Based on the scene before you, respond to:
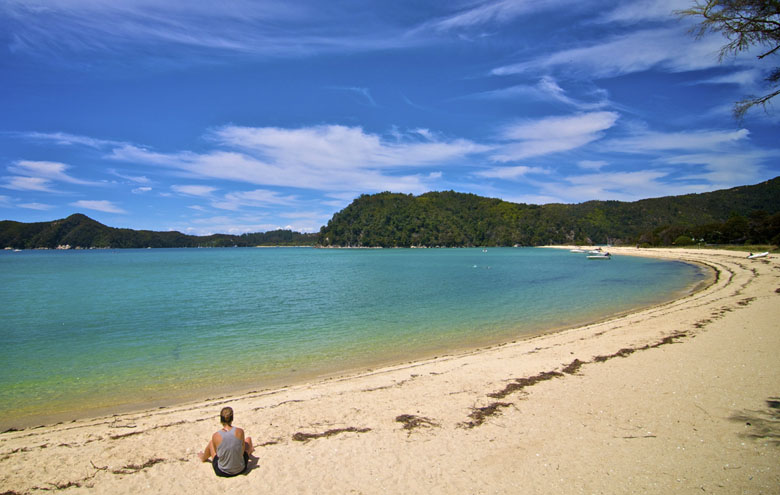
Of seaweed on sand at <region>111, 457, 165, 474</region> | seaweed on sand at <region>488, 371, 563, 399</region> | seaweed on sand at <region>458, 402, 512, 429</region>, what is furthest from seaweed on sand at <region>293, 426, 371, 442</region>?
seaweed on sand at <region>488, 371, 563, 399</region>

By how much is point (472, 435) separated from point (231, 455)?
3680 mm

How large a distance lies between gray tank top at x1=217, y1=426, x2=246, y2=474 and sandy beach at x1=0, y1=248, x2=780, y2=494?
0.15 m

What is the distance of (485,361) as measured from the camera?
1144cm

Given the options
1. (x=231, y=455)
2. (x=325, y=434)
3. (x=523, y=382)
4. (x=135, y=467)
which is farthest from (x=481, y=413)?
(x=135, y=467)

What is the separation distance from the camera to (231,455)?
220 inches

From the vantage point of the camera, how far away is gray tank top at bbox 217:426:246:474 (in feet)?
18.2

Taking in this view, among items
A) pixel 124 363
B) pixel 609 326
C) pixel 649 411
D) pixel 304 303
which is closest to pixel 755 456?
pixel 649 411

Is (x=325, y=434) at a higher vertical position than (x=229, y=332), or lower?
higher

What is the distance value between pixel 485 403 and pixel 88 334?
58.6 feet

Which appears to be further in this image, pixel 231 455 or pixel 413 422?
pixel 413 422

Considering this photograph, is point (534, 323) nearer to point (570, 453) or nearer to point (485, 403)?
point (485, 403)

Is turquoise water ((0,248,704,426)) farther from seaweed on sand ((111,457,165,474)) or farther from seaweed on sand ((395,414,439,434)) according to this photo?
seaweed on sand ((395,414,439,434))

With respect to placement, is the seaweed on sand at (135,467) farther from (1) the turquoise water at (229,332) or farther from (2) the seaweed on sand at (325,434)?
(1) the turquoise water at (229,332)

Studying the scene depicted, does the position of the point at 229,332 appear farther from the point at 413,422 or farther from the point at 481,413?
the point at 481,413
